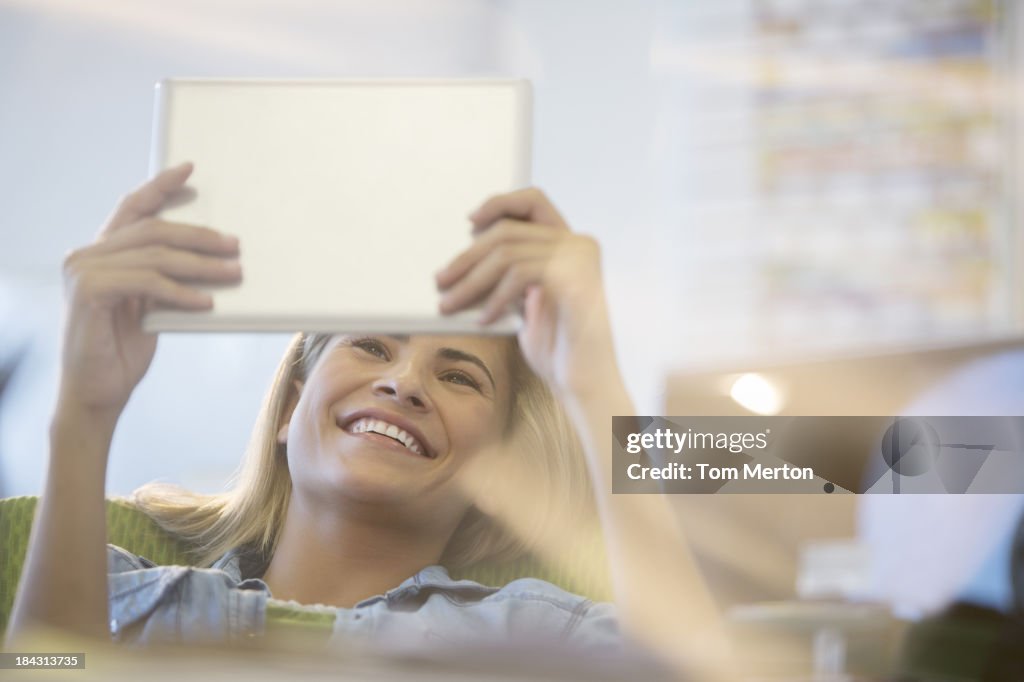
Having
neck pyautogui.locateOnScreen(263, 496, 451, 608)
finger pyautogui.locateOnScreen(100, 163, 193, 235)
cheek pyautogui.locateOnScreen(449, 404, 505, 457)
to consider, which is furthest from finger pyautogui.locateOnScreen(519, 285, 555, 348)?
finger pyautogui.locateOnScreen(100, 163, 193, 235)

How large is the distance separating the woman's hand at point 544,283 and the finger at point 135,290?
23 cm

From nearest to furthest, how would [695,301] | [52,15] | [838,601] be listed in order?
1. [838,601]
2. [695,301]
3. [52,15]

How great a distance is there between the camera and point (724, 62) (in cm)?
104

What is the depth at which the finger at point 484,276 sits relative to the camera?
80 cm

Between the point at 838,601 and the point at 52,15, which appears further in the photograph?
the point at 52,15

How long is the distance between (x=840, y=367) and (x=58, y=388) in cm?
76

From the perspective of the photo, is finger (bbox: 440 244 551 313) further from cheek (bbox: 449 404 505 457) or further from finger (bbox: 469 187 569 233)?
cheek (bbox: 449 404 505 457)

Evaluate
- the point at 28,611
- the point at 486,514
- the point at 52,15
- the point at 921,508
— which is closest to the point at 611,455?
the point at 486,514

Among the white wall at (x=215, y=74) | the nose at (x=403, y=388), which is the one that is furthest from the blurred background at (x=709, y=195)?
the nose at (x=403, y=388)

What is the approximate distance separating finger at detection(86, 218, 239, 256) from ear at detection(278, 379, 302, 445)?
163 mm

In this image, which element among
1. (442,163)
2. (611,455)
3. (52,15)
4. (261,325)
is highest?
(52,15)

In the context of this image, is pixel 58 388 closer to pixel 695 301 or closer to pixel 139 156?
pixel 139 156

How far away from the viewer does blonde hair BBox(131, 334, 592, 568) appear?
89 centimetres

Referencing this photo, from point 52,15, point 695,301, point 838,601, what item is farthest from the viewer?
point 52,15
